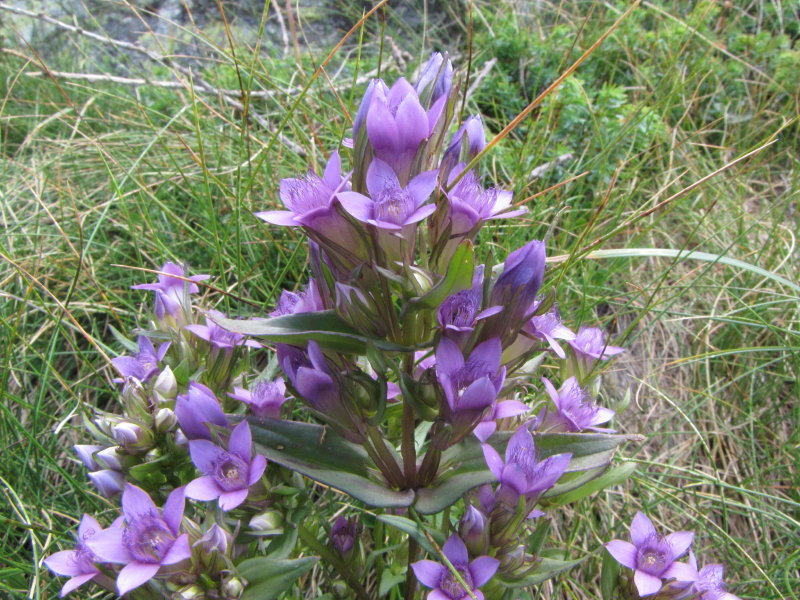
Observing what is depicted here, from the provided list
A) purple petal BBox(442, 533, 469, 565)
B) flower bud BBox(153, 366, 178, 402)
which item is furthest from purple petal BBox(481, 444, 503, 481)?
flower bud BBox(153, 366, 178, 402)

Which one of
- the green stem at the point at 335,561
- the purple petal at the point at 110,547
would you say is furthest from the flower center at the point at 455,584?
the purple petal at the point at 110,547

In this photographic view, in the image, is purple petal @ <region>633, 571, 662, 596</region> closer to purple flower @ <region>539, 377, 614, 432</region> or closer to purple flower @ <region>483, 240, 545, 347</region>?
purple flower @ <region>539, 377, 614, 432</region>

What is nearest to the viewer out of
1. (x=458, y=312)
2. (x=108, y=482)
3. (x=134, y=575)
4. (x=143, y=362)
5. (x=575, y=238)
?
(x=134, y=575)

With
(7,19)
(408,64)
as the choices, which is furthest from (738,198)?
(7,19)

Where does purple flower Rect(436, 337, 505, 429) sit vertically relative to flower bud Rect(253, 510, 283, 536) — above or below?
above

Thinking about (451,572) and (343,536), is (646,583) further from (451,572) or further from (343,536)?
(343,536)

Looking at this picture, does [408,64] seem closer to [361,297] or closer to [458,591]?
[361,297]

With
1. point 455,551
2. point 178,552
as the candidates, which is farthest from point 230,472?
point 455,551
